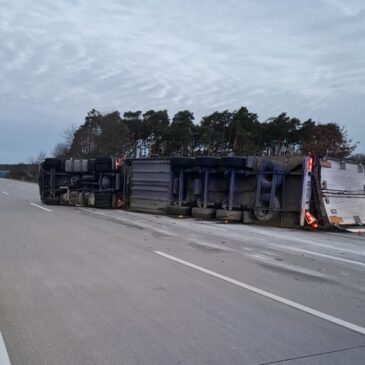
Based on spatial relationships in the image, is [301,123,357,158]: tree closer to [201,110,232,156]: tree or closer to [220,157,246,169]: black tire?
[201,110,232,156]: tree

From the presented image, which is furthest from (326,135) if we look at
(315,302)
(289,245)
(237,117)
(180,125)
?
(315,302)

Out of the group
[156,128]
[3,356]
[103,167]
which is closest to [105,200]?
[103,167]

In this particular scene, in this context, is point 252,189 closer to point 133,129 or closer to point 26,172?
point 133,129

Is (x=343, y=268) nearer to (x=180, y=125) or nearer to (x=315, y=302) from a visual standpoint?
(x=315, y=302)

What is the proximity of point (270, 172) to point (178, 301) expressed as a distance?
10349mm

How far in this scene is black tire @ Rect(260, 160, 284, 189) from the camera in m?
15.5

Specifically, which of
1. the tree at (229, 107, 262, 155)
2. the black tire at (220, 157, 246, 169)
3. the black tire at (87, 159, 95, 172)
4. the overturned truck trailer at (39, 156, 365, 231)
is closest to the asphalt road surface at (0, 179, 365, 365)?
the overturned truck trailer at (39, 156, 365, 231)

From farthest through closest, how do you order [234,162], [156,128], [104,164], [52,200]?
[156,128] → [52,200] → [104,164] → [234,162]

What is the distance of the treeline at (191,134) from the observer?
141ft

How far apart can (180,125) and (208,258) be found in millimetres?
45449

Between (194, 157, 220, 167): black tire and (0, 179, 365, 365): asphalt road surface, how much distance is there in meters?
6.12

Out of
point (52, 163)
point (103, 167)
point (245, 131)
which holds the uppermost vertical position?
point (245, 131)

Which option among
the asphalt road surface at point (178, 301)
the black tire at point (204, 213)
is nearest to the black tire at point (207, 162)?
the black tire at point (204, 213)

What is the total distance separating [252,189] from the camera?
1633 centimetres
